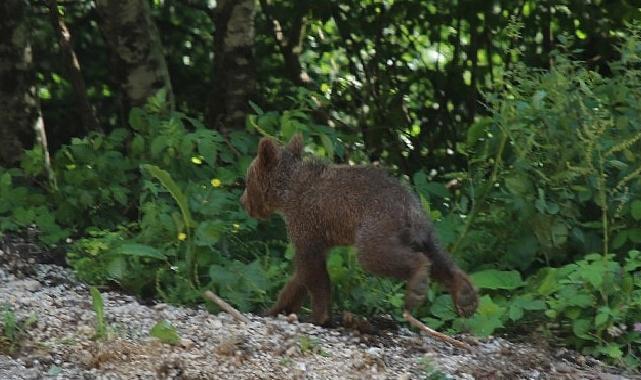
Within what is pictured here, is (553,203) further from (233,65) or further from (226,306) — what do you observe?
(233,65)

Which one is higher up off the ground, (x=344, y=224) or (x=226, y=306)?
(x=344, y=224)

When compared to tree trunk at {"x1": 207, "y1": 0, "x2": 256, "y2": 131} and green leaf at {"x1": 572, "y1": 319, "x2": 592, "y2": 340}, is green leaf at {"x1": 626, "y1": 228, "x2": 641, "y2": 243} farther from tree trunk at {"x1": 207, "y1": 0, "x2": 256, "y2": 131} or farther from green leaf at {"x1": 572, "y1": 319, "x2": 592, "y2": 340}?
tree trunk at {"x1": 207, "y1": 0, "x2": 256, "y2": 131}

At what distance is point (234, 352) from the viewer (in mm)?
5684

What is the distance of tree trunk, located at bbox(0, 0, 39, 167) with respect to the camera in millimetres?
9297

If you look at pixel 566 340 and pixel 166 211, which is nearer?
pixel 566 340

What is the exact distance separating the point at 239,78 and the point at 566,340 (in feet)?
12.7

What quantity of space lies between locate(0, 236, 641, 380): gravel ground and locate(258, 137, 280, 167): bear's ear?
2.93 ft

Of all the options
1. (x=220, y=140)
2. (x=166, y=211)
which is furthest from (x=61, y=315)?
(x=220, y=140)

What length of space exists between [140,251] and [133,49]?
2795 millimetres

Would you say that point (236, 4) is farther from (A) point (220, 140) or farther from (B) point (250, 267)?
(B) point (250, 267)

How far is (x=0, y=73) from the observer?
9.33 m

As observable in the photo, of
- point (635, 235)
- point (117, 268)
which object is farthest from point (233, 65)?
point (635, 235)

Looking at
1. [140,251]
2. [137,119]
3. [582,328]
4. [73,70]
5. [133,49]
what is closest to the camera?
[582,328]

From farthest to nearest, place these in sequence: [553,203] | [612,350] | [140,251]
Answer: [553,203], [140,251], [612,350]
